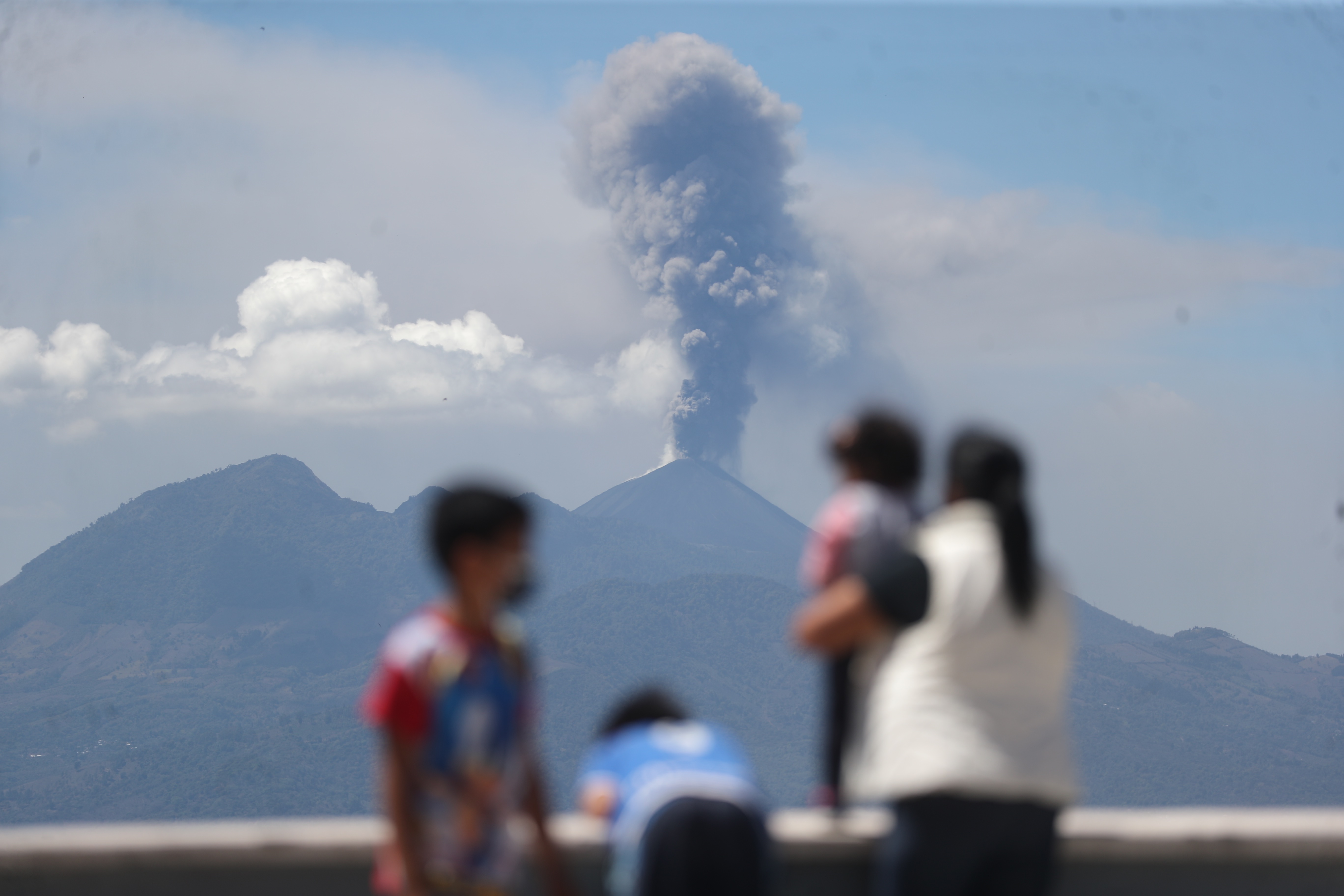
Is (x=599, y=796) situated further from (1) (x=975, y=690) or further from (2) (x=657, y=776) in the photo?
(1) (x=975, y=690)

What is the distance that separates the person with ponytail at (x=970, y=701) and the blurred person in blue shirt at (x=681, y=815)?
1.02 ft

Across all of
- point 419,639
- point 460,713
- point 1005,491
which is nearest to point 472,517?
point 419,639

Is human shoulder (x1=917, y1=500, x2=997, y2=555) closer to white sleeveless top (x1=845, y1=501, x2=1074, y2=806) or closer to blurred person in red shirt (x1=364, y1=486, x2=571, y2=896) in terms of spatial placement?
white sleeveless top (x1=845, y1=501, x2=1074, y2=806)

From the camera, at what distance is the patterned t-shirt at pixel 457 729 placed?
85.1 inches

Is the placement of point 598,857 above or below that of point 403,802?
below

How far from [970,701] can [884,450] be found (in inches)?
37.9

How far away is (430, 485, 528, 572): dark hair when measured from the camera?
2236mm

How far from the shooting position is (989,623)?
8.01 ft

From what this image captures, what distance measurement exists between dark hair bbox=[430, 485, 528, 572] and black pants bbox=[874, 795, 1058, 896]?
111cm

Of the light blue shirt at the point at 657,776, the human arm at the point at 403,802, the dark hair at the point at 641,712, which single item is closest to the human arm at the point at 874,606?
the light blue shirt at the point at 657,776

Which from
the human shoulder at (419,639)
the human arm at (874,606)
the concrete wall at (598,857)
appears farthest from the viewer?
the concrete wall at (598,857)

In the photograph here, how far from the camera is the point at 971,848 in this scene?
2.43 metres

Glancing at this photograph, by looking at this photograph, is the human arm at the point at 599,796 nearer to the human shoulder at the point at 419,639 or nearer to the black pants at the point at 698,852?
the black pants at the point at 698,852

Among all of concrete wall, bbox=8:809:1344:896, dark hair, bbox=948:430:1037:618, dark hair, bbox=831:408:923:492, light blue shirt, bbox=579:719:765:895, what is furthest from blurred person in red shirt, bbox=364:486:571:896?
dark hair, bbox=831:408:923:492
